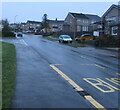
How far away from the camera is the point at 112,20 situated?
42406 mm

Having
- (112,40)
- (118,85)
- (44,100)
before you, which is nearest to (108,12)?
(112,40)

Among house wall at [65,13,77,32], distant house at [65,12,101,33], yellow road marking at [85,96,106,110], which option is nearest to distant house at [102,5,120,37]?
distant house at [65,12,101,33]

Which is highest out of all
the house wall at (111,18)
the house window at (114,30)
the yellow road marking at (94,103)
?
the house wall at (111,18)

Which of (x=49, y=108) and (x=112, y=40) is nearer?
(x=49, y=108)

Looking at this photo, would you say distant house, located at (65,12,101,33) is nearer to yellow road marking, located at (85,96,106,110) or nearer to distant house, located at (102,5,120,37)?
distant house, located at (102,5,120,37)

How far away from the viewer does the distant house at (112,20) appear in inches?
1522

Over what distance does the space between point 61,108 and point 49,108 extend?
29 centimetres

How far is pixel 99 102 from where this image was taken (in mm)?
5391

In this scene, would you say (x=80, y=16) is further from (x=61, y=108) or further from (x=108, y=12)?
(x=61, y=108)

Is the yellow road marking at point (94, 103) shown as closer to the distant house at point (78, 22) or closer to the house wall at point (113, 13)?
the house wall at point (113, 13)

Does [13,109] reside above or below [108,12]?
below

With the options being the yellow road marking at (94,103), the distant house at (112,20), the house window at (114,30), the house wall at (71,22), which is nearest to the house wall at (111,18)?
the distant house at (112,20)

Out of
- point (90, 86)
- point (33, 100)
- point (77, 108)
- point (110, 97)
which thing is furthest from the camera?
point (90, 86)

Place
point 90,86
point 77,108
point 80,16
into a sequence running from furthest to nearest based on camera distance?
point 80,16 < point 90,86 < point 77,108
